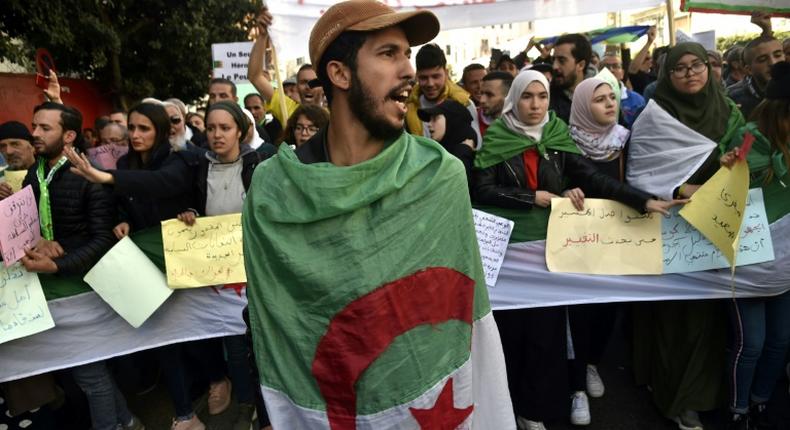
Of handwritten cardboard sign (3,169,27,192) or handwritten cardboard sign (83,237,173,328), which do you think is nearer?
handwritten cardboard sign (83,237,173,328)

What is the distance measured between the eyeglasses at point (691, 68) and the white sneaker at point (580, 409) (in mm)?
1904

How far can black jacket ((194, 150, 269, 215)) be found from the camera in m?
3.33

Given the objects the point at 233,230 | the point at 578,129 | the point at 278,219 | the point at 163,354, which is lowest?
the point at 163,354

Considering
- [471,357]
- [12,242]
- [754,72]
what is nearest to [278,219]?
[471,357]

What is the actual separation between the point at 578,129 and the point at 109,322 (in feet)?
9.60

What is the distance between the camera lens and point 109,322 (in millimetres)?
3266

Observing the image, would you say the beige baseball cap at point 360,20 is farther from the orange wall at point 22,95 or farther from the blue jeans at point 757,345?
the orange wall at point 22,95

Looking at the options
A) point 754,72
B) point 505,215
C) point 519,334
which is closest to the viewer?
point 505,215

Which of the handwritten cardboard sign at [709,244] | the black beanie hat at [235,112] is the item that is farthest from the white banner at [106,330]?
the handwritten cardboard sign at [709,244]

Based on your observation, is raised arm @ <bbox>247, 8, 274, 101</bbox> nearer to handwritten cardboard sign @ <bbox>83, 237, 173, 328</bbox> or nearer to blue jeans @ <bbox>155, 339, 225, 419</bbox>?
handwritten cardboard sign @ <bbox>83, 237, 173, 328</bbox>

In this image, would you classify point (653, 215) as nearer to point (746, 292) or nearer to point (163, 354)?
point (746, 292)

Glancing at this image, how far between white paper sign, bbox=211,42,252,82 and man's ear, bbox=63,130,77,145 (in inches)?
131

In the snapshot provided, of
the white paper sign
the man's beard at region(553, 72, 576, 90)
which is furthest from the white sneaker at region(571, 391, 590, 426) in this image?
the white paper sign

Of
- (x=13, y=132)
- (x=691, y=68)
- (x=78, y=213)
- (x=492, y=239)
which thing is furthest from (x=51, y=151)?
(x=691, y=68)
